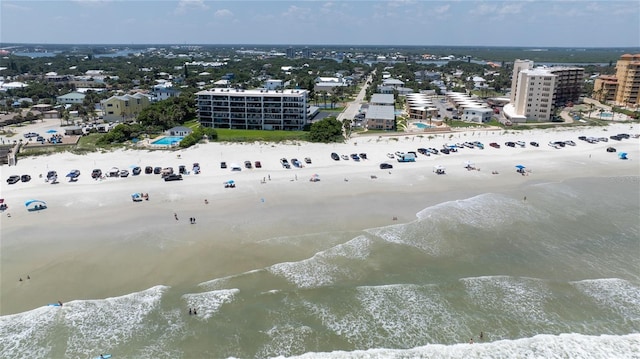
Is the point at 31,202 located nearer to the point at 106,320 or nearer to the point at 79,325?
the point at 79,325

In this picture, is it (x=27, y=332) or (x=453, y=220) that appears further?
(x=453, y=220)

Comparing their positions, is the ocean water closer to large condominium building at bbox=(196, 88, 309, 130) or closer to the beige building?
large condominium building at bbox=(196, 88, 309, 130)

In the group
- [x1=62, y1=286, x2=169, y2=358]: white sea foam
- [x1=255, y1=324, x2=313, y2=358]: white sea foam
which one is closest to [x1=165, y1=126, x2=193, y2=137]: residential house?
[x1=62, y1=286, x2=169, y2=358]: white sea foam

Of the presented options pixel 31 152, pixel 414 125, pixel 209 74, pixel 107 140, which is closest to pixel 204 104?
pixel 107 140

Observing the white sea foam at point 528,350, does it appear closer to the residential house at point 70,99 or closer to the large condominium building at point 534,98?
the large condominium building at point 534,98

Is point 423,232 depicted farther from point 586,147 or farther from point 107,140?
point 107,140

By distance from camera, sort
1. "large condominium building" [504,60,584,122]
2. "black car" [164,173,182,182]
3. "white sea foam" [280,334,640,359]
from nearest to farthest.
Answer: "white sea foam" [280,334,640,359], "black car" [164,173,182,182], "large condominium building" [504,60,584,122]

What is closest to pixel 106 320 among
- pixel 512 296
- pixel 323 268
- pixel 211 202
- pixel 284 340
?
pixel 284 340

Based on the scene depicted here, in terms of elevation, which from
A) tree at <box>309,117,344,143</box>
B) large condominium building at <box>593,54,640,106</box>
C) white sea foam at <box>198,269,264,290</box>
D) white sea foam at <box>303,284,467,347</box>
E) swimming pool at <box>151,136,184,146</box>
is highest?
large condominium building at <box>593,54,640,106</box>
